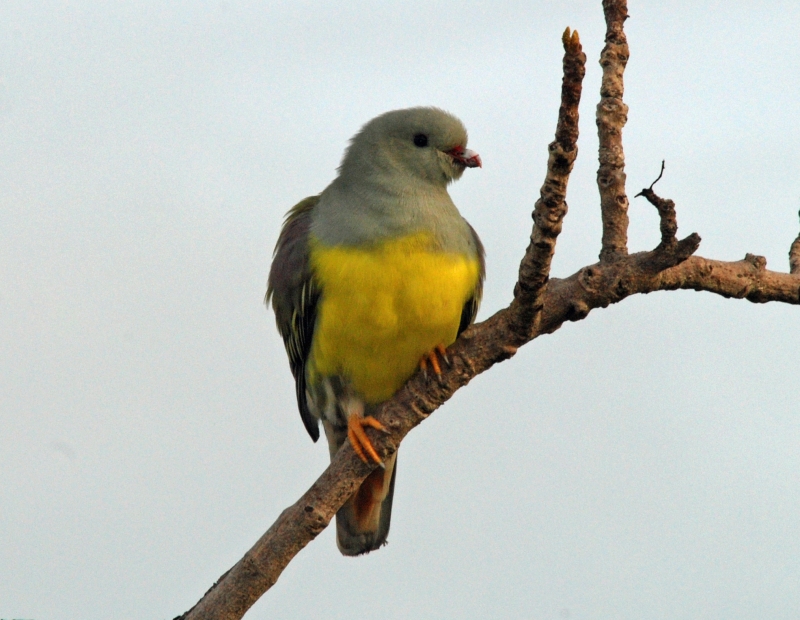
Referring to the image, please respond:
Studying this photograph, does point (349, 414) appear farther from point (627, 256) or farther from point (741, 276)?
point (741, 276)

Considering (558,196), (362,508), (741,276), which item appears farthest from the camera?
(362,508)

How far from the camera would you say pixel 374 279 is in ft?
15.7

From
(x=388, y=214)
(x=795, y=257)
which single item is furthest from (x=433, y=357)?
(x=795, y=257)

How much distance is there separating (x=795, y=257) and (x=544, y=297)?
1689mm

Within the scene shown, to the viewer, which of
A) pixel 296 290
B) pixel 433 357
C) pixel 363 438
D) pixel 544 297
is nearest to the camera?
pixel 544 297

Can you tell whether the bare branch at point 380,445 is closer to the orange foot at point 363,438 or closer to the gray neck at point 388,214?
the orange foot at point 363,438

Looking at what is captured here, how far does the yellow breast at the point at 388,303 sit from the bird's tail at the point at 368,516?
97 centimetres

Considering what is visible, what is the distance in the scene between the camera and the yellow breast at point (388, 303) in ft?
15.7

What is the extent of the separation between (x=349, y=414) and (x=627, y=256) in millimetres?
1735

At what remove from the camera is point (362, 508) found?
5867 mm

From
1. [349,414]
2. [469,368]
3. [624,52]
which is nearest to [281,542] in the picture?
[349,414]

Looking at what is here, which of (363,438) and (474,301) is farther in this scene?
(474,301)

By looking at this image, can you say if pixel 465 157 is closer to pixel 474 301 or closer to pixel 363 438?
pixel 474 301

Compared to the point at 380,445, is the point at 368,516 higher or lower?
higher
